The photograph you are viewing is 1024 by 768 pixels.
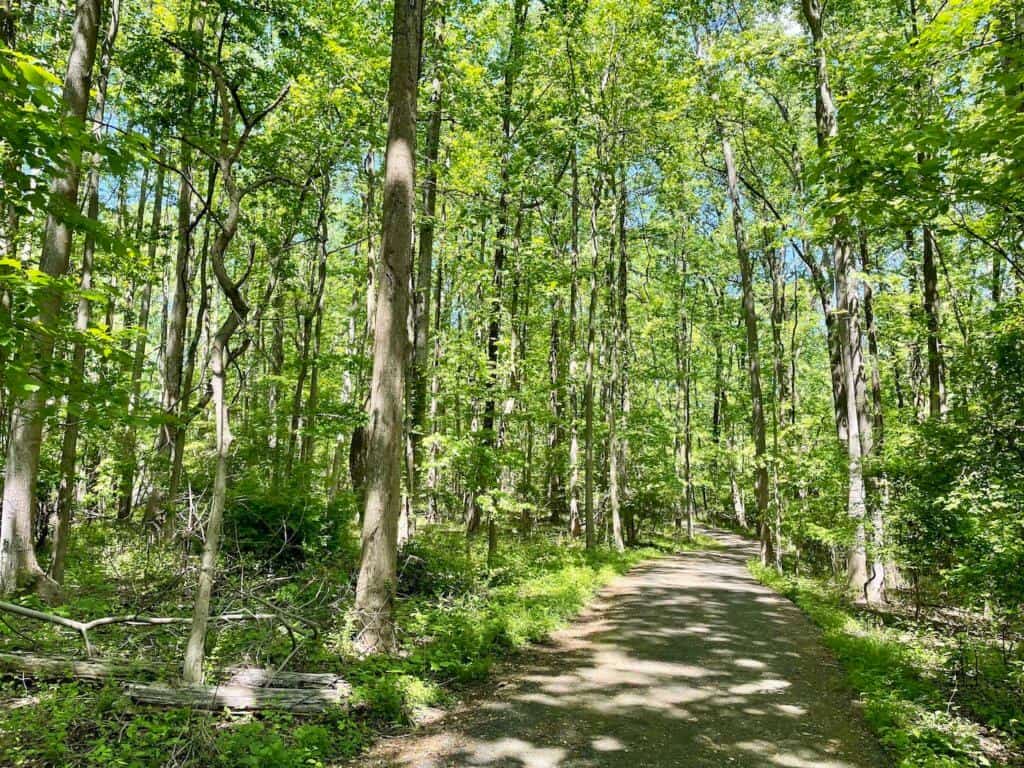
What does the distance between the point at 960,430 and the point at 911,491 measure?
1.38 metres

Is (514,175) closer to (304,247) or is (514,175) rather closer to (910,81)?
(910,81)

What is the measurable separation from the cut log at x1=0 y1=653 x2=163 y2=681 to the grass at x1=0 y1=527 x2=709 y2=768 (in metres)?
0.10

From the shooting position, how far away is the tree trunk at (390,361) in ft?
21.1

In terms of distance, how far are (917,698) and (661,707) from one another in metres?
2.60

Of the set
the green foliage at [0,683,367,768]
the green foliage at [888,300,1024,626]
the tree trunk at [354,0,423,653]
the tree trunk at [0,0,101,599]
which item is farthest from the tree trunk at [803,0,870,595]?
the tree trunk at [0,0,101,599]

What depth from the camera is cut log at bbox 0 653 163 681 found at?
474 centimetres

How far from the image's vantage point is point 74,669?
479 cm

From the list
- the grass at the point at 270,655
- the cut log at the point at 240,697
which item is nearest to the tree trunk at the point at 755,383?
the grass at the point at 270,655

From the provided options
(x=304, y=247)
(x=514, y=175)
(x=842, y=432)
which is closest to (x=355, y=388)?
(x=304, y=247)

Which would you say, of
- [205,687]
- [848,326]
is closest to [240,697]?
[205,687]

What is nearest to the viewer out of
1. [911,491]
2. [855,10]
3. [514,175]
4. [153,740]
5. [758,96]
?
[153,740]

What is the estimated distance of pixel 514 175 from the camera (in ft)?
43.2

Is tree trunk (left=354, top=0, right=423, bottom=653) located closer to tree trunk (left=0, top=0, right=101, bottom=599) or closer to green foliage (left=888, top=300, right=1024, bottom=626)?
tree trunk (left=0, top=0, right=101, bottom=599)

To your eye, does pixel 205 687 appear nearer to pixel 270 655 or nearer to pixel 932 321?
pixel 270 655
